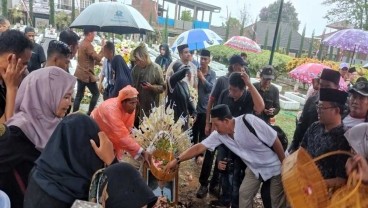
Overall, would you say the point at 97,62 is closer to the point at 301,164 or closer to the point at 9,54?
the point at 9,54

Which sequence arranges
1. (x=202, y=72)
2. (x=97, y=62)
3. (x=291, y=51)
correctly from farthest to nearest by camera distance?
(x=291, y=51)
(x=97, y=62)
(x=202, y=72)

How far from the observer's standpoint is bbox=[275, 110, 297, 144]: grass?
25.9ft

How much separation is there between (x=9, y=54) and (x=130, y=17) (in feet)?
8.95

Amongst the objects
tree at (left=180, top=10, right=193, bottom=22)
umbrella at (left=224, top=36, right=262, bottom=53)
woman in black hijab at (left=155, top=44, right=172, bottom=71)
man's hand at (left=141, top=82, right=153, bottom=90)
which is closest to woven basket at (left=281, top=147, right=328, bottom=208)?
man's hand at (left=141, top=82, right=153, bottom=90)

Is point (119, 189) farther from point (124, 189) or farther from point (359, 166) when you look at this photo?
point (359, 166)

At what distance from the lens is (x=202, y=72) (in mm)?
5301

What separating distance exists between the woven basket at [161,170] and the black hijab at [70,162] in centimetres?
129

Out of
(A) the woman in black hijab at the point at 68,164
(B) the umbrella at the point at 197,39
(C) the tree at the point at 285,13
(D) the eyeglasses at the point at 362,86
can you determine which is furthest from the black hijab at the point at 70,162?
(C) the tree at the point at 285,13

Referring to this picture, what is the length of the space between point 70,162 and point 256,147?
76.1 inches

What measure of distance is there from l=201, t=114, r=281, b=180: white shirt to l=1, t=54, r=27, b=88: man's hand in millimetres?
1949

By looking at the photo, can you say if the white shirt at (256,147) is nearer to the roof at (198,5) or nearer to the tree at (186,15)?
the roof at (198,5)

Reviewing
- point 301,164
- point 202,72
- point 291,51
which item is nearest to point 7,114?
point 301,164

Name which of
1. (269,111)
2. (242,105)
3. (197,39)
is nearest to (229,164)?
(242,105)

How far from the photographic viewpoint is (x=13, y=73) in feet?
7.52
